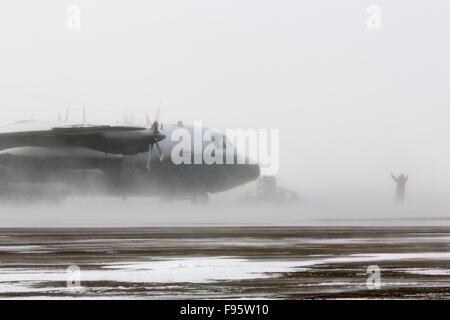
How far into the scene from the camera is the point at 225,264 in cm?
1697

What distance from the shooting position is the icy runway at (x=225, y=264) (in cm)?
1296

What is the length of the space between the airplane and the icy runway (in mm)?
27650

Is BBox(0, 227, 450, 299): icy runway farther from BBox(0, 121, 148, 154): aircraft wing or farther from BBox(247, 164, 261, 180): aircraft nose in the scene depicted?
BBox(247, 164, 261, 180): aircraft nose

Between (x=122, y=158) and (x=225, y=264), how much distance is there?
41.8 metres

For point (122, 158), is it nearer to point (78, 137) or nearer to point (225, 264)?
point (78, 137)

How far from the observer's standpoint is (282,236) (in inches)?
1025

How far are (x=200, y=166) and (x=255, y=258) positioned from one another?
133 ft

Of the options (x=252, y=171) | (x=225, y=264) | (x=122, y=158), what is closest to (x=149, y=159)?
(x=122, y=158)

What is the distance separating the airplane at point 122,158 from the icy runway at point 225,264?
27650 mm

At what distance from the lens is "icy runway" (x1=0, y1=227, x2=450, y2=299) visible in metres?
13.0

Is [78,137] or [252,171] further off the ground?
[78,137]
